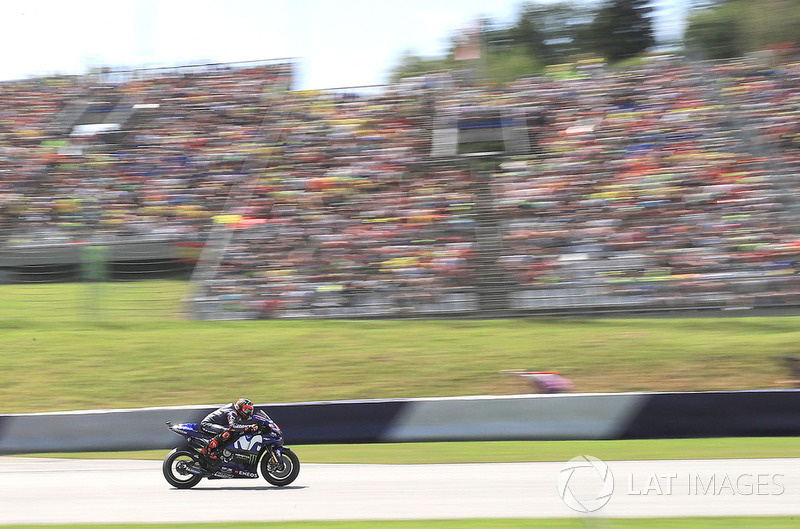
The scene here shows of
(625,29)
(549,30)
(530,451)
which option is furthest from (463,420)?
(549,30)

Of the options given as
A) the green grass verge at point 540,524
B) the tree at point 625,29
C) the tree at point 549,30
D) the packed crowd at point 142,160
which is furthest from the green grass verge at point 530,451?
the tree at point 549,30

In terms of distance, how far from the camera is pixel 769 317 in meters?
12.6

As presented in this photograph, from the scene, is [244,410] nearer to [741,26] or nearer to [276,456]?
[276,456]

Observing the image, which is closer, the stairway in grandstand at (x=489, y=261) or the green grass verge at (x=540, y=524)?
the green grass verge at (x=540, y=524)

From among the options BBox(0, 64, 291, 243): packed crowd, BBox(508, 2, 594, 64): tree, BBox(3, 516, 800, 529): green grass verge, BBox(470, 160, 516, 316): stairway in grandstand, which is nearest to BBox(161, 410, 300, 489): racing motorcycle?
BBox(3, 516, 800, 529): green grass verge

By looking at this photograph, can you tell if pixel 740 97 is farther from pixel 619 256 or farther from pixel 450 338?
pixel 450 338

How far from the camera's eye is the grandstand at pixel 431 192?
1334cm

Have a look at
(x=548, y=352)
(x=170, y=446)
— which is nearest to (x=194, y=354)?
(x=170, y=446)

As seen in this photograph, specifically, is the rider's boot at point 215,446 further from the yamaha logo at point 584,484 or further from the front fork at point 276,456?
the yamaha logo at point 584,484

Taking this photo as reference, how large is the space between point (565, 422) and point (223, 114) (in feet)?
46.0

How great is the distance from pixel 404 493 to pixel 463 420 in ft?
6.75

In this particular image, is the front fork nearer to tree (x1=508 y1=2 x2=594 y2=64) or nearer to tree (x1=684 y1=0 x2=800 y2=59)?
tree (x1=684 y1=0 x2=800 y2=59)

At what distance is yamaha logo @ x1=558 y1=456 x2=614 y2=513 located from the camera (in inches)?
224

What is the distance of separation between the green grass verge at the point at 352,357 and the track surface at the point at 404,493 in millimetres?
3057
